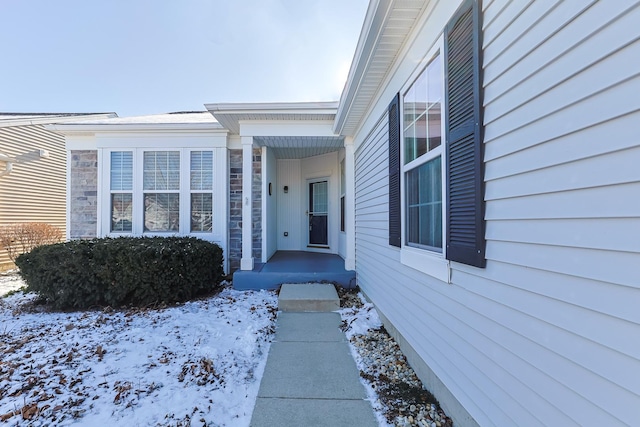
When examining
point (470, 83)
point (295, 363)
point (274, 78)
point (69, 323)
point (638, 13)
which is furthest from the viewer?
point (274, 78)

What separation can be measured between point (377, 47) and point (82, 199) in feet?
21.1

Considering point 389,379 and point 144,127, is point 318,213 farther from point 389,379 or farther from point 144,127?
point 389,379

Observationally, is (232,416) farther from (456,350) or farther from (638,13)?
(638,13)

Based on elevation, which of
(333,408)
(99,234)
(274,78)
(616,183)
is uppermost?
(274,78)

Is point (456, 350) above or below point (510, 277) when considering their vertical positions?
below

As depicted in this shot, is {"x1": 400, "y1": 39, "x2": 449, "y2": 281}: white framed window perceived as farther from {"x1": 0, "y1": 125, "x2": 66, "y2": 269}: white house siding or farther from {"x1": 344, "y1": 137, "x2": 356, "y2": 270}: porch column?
{"x1": 0, "y1": 125, "x2": 66, "y2": 269}: white house siding

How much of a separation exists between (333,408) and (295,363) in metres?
0.72

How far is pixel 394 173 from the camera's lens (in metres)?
3.18

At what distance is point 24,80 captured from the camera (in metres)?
10.8

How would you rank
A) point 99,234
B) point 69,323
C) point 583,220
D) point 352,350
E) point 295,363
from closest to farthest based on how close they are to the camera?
point 583,220, point 295,363, point 352,350, point 69,323, point 99,234

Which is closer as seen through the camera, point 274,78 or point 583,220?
point 583,220

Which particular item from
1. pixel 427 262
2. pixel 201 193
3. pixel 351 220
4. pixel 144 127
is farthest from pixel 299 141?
pixel 427 262

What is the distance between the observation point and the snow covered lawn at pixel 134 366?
2.04 meters

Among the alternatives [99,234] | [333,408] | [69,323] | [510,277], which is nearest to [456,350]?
[510,277]
